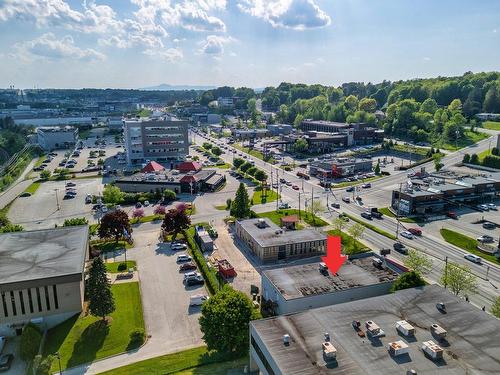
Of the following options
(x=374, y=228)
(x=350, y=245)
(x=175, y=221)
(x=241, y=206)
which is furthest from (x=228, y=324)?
(x=374, y=228)

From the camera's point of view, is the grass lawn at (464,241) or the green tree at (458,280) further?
the grass lawn at (464,241)

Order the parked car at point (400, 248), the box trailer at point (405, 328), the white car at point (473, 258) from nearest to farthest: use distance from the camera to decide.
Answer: the box trailer at point (405, 328)
the white car at point (473, 258)
the parked car at point (400, 248)

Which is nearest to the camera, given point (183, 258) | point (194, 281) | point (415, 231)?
point (194, 281)

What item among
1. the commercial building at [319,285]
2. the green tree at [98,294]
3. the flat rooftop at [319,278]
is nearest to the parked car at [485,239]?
the commercial building at [319,285]

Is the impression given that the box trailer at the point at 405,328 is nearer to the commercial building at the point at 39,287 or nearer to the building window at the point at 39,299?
the commercial building at the point at 39,287

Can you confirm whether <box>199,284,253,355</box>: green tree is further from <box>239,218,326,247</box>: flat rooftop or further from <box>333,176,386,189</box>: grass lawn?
<box>333,176,386,189</box>: grass lawn

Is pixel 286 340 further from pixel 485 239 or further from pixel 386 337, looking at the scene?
pixel 485 239
